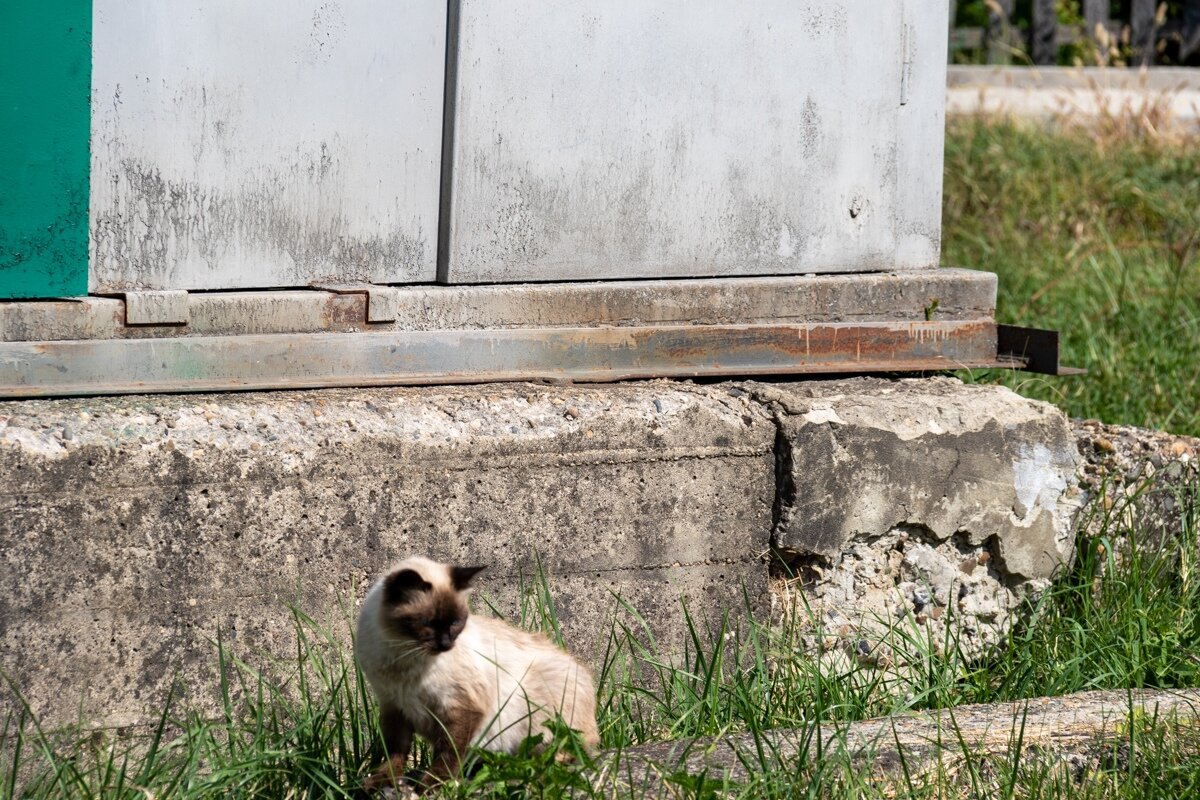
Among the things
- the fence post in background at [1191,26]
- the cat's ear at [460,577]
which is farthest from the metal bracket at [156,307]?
the fence post in background at [1191,26]

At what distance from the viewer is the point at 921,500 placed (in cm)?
383

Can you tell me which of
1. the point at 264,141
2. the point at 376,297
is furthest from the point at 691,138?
the point at 264,141

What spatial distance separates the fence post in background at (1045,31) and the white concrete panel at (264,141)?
1577cm

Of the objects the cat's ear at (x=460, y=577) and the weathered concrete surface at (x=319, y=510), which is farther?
the weathered concrete surface at (x=319, y=510)

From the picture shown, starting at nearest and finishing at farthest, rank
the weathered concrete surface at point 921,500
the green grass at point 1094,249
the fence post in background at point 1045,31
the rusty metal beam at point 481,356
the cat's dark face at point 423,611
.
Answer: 1. the cat's dark face at point 423,611
2. the rusty metal beam at point 481,356
3. the weathered concrete surface at point 921,500
4. the green grass at point 1094,249
5. the fence post in background at point 1045,31

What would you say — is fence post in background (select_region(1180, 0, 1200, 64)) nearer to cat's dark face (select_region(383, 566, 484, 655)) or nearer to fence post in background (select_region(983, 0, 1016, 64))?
fence post in background (select_region(983, 0, 1016, 64))

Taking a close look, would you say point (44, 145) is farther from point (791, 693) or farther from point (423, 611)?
point (791, 693)

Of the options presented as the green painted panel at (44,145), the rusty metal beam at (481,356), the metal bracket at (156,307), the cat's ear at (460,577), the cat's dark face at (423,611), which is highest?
the green painted panel at (44,145)

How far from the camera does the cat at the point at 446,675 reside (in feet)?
8.39

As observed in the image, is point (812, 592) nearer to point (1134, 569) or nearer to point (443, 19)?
point (1134, 569)

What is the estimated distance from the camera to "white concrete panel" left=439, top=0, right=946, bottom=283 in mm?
3500

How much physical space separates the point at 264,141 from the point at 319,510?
0.85 meters

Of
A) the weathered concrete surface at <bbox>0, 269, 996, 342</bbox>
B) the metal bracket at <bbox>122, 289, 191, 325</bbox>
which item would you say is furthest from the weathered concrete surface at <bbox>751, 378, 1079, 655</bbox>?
the metal bracket at <bbox>122, 289, 191, 325</bbox>

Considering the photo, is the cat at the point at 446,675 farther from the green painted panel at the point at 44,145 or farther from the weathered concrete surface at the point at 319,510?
the green painted panel at the point at 44,145
